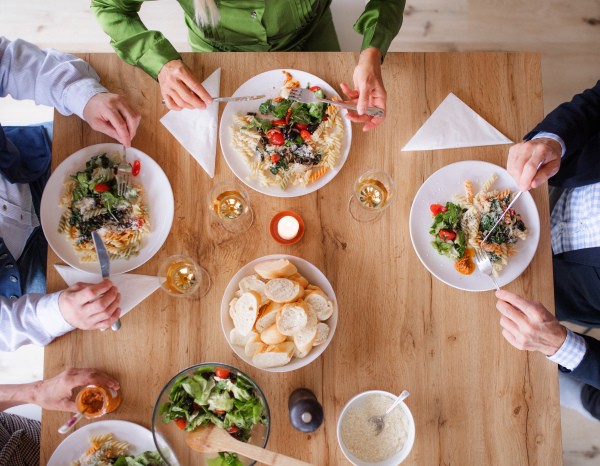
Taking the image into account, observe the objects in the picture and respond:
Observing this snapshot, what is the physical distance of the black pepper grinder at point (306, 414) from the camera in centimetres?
145

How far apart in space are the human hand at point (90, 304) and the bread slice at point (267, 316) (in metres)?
0.56

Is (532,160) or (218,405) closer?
(218,405)

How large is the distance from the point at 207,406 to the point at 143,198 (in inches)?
33.2

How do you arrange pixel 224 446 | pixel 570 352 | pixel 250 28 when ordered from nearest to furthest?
pixel 224 446, pixel 570 352, pixel 250 28

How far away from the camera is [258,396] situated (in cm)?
148

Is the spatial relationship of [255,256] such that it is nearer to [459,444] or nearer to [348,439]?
[348,439]

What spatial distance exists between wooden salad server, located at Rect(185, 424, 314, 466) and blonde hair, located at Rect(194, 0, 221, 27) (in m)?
1.57

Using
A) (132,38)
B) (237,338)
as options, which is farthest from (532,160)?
(132,38)

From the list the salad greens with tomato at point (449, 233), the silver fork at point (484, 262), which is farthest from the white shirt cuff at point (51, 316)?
the silver fork at point (484, 262)

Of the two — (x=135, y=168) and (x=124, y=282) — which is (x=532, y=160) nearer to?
(x=135, y=168)

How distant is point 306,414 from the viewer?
4.79ft

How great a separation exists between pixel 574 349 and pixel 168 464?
1.59 metres

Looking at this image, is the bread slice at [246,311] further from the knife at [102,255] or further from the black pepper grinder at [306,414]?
the knife at [102,255]

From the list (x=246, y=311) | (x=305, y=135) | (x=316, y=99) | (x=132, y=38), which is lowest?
(x=246, y=311)
